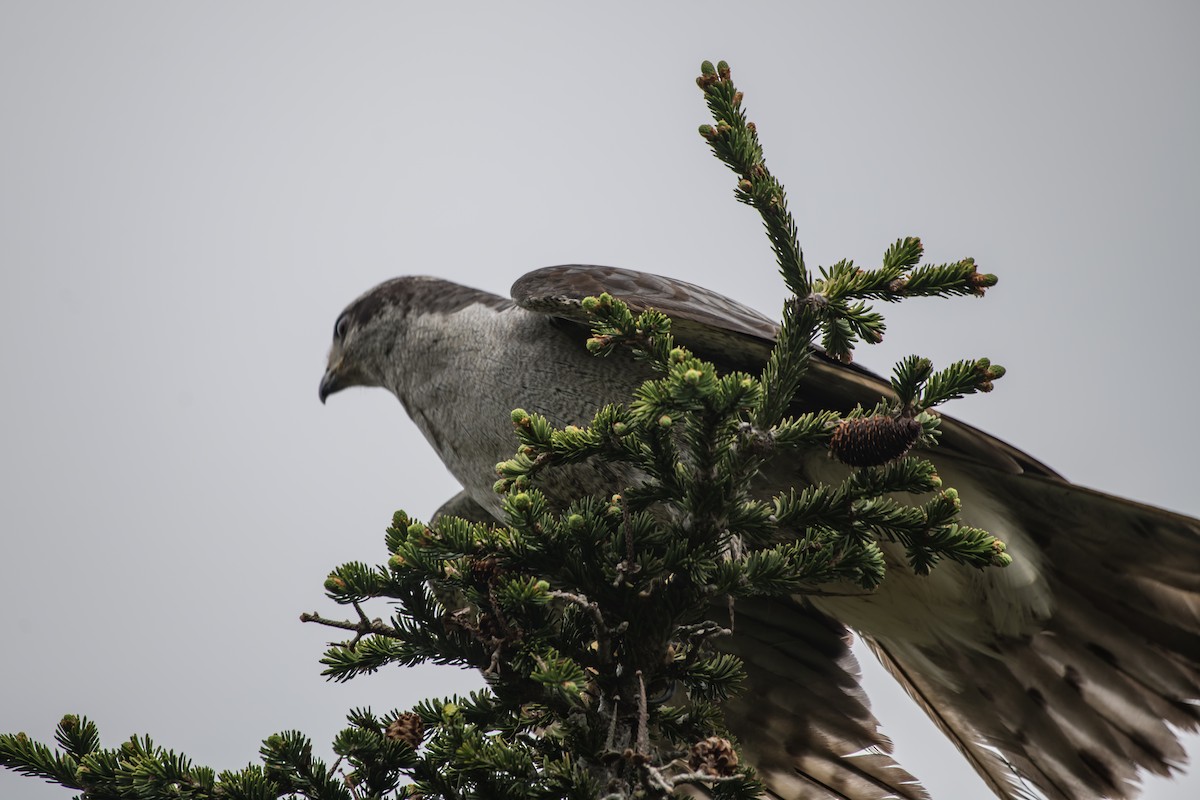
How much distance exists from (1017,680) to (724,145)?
2.60 meters

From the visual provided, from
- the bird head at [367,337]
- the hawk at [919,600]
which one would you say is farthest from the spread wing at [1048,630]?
the bird head at [367,337]

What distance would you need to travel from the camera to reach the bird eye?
6078mm

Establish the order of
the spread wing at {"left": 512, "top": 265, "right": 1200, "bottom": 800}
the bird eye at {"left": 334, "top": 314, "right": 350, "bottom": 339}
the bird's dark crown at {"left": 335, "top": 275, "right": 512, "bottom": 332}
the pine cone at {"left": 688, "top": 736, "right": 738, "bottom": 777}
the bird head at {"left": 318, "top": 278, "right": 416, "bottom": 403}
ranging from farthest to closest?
1. the bird eye at {"left": 334, "top": 314, "right": 350, "bottom": 339}
2. the bird head at {"left": 318, "top": 278, "right": 416, "bottom": 403}
3. the bird's dark crown at {"left": 335, "top": 275, "right": 512, "bottom": 332}
4. the spread wing at {"left": 512, "top": 265, "right": 1200, "bottom": 800}
5. the pine cone at {"left": 688, "top": 736, "right": 738, "bottom": 777}

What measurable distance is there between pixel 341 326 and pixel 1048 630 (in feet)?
12.9

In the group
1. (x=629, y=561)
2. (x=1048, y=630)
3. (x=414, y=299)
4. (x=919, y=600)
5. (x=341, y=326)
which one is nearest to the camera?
(x=629, y=561)

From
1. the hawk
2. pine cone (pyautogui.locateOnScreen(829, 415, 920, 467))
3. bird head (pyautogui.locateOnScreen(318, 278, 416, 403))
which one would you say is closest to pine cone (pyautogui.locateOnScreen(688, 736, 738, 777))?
pine cone (pyautogui.locateOnScreen(829, 415, 920, 467))

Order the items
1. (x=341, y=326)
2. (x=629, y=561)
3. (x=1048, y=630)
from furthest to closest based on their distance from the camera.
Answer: (x=341, y=326) < (x=1048, y=630) < (x=629, y=561)

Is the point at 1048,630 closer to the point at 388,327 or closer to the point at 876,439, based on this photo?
the point at 876,439

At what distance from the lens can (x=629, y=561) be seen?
2.54m

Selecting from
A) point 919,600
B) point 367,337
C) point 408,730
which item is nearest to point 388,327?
point 367,337

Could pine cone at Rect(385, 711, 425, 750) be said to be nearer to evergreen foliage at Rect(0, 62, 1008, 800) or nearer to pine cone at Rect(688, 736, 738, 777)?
evergreen foliage at Rect(0, 62, 1008, 800)

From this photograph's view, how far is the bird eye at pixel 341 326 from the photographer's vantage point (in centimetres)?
608

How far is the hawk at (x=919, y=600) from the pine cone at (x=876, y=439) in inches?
42.4

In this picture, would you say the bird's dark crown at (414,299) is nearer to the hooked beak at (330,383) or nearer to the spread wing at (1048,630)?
the hooked beak at (330,383)
